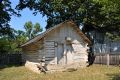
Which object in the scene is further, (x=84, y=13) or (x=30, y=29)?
(x=30, y=29)

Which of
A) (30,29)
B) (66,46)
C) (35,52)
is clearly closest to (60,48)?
(66,46)

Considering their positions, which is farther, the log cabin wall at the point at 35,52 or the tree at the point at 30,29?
the tree at the point at 30,29

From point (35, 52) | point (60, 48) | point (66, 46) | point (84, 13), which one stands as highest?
point (84, 13)

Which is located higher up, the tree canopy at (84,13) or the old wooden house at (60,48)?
the tree canopy at (84,13)

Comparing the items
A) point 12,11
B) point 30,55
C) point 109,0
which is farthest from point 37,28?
point 109,0

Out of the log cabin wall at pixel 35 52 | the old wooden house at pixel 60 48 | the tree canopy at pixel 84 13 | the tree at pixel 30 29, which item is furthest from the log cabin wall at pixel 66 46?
the tree at pixel 30 29

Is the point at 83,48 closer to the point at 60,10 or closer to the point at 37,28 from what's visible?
the point at 60,10

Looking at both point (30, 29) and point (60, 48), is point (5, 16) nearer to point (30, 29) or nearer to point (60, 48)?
point (60, 48)

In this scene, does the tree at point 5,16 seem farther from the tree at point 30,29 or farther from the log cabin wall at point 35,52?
the tree at point 30,29

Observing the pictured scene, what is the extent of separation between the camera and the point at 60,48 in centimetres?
3038

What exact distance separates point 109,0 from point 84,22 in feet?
59.0

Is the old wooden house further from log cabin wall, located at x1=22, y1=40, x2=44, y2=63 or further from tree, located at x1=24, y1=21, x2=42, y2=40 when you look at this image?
tree, located at x1=24, y1=21, x2=42, y2=40

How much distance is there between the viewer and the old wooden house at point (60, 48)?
29062 millimetres

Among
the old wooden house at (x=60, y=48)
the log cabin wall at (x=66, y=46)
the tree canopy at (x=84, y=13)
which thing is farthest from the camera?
the tree canopy at (x=84, y=13)
